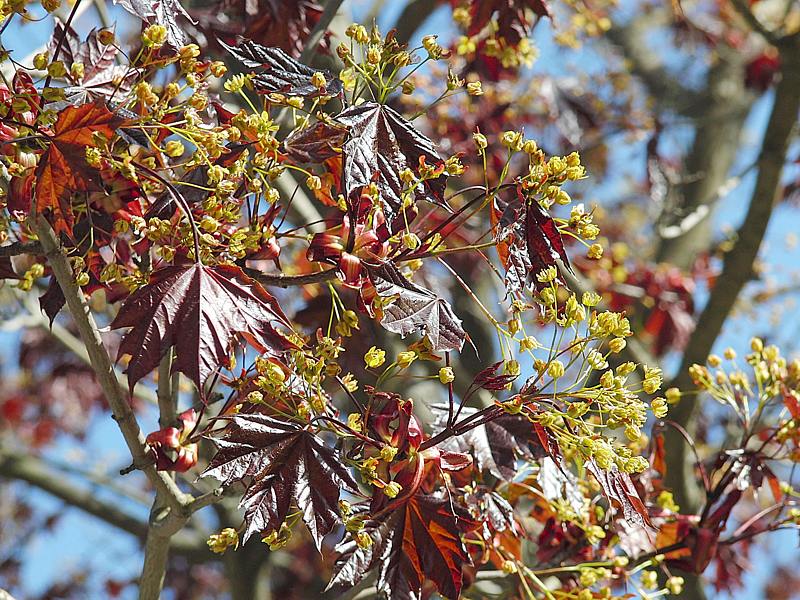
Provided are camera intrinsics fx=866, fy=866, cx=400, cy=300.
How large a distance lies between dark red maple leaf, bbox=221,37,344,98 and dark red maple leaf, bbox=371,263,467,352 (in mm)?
265

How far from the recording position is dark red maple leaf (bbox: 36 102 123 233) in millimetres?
1089

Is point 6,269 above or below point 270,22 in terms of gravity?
below

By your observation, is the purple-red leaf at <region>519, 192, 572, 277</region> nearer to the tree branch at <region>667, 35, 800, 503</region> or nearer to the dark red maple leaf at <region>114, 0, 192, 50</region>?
the dark red maple leaf at <region>114, 0, 192, 50</region>

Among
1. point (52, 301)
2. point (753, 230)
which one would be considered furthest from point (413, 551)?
point (753, 230)

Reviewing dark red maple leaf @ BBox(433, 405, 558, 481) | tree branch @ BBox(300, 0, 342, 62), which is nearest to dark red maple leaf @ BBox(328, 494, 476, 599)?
dark red maple leaf @ BBox(433, 405, 558, 481)

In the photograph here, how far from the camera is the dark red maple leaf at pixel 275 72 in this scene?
117 cm

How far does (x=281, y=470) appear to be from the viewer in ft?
3.82

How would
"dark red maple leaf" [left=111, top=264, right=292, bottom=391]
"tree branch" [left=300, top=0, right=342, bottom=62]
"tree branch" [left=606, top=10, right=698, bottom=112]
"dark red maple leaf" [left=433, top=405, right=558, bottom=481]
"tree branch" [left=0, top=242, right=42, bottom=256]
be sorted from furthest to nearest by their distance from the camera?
"tree branch" [left=606, top=10, right=698, bottom=112], "tree branch" [left=300, top=0, right=342, bottom=62], "dark red maple leaf" [left=433, top=405, right=558, bottom=481], "tree branch" [left=0, top=242, right=42, bottom=256], "dark red maple leaf" [left=111, top=264, right=292, bottom=391]

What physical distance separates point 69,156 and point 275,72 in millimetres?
295

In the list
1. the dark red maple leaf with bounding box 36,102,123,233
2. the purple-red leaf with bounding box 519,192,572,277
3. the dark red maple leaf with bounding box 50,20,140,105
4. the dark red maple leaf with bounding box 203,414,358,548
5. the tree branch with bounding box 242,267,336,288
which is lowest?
the dark red maple leaf with bounding box 203,414,358,548

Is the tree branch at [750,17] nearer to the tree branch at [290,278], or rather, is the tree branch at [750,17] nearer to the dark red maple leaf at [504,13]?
the dark red maple leaf at [504,13]

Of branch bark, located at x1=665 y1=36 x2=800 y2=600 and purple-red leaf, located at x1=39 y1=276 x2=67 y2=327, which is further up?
branch bark, located at x1=665 y1=36 x2=800 y2=600

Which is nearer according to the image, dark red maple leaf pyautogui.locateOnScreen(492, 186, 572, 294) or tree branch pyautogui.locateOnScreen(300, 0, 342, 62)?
dark red maple leaf pyautogui.locateOnScreen(492, 186, 572, 294)

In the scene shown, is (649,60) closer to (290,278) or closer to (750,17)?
(750,17)
